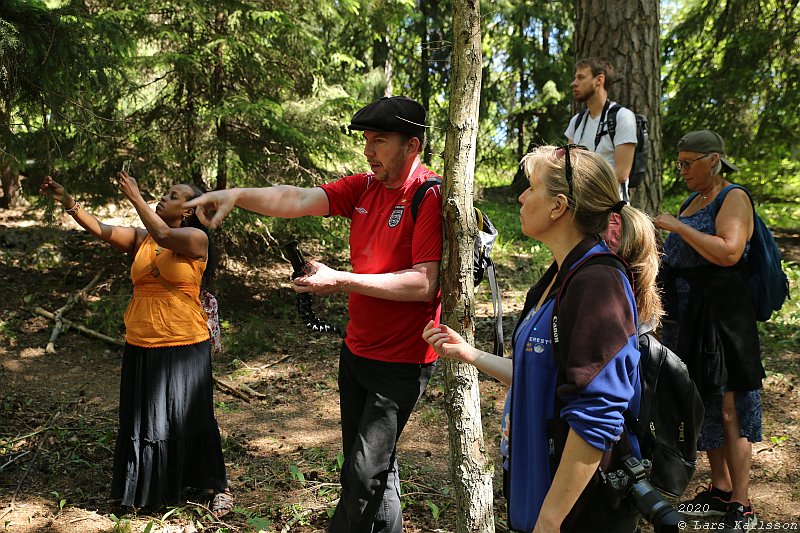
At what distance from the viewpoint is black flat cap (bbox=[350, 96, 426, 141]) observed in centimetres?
296

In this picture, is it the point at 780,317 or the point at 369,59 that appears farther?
the point at 369,59

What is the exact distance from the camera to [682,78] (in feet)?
38.4

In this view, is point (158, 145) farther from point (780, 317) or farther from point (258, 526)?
point (780, 317)

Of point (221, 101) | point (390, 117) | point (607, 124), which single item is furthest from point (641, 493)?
point (221, 101)

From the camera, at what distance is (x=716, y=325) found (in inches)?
159

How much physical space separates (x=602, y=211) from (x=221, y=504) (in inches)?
129

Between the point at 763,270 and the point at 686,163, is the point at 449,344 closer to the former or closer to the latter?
the point at 686,163

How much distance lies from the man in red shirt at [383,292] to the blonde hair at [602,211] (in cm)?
93

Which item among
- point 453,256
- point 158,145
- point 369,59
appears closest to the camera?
point 453,256

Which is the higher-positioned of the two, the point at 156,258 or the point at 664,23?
the point at 664,23

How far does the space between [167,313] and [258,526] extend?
4.73 feet

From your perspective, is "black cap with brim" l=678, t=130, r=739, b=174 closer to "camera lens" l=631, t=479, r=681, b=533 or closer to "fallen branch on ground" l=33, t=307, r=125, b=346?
"camera lens" l=631, t=479, r=681, b=533

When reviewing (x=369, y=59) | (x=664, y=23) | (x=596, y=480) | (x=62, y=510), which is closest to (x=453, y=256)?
(x=596, y=480)

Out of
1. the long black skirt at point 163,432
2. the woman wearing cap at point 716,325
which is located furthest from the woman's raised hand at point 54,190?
the woman wearing cap at point 716,325
